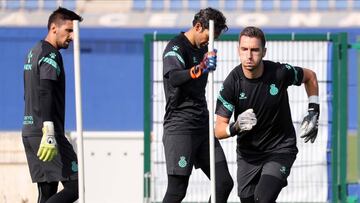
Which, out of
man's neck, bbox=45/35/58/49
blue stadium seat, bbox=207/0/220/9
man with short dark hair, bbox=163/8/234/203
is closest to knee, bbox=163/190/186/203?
man with short dark hair, bbox=163/8/234/203

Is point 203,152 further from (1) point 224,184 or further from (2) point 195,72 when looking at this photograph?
(2) point 195,72

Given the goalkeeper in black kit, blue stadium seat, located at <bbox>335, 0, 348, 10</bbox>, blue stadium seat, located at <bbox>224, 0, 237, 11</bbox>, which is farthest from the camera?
blue stadium seat, located at <bbox>335, 0, 348, 10</bbox>

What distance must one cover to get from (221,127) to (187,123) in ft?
2.52

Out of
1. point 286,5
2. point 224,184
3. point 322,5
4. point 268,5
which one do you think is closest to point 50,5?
point 268,5

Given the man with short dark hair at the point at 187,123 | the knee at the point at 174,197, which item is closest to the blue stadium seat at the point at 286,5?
the man with short dark hair at the point at 187,123

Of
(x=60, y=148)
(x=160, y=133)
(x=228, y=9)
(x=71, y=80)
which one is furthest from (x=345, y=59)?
(x=228, y=9)

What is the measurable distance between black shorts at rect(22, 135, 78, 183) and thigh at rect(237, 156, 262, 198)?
4.06 feet

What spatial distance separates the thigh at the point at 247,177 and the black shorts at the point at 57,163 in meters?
1.24

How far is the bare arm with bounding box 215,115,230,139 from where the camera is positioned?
648cm

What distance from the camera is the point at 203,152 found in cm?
739

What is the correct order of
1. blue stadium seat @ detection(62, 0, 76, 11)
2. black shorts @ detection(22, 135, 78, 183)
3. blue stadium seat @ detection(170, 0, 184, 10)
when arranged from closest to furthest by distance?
black shorts @ detection(22, 135, 78, 183) → blue stadium seat @ detection(62, 0, 76, 11) → blue stadium seat @ detection(170, 0, 184, 10)

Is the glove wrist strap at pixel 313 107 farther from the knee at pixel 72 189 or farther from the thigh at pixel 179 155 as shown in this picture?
the knee at pixel 72 189

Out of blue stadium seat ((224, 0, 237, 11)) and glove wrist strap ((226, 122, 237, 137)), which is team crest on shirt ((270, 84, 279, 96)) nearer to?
glove wrist strap ((226, 122, 237, 137))

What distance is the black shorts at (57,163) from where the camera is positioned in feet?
22.0
